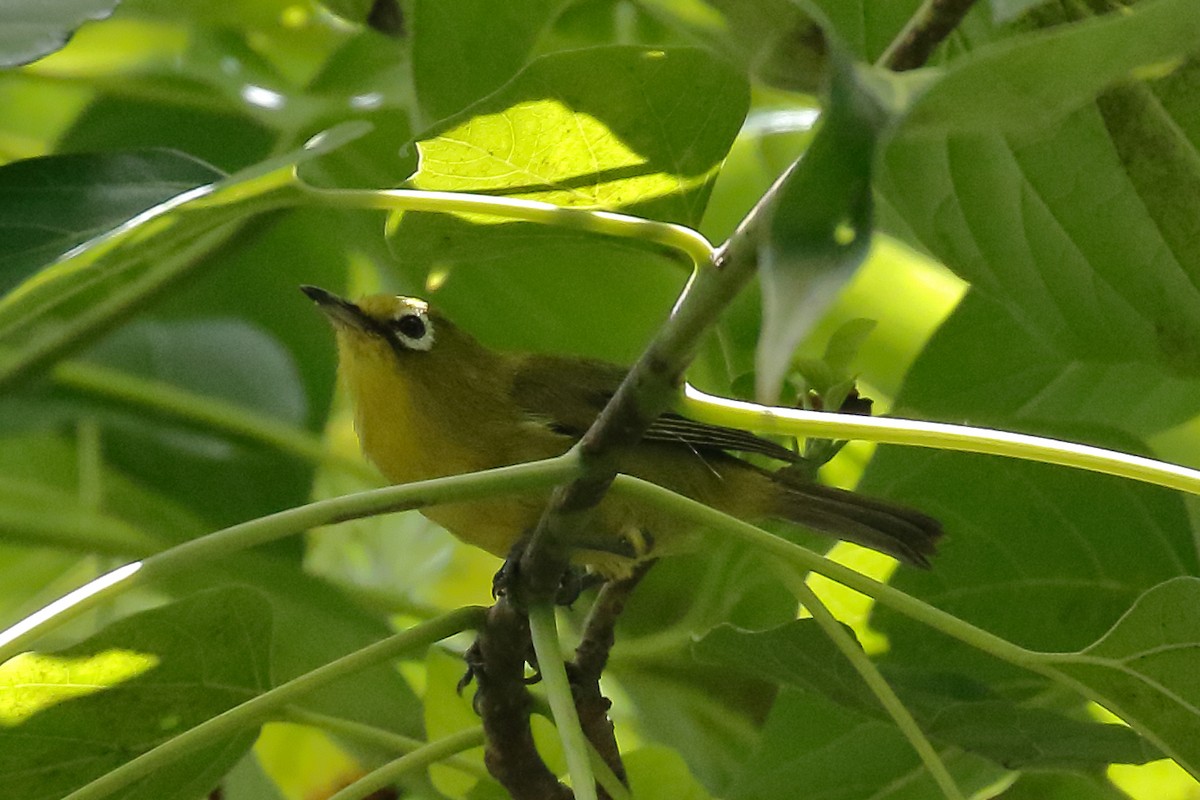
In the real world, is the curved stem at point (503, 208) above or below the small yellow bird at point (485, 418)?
above

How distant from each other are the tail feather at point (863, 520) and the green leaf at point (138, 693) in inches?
33.4

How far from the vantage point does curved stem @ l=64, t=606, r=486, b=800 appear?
140cm

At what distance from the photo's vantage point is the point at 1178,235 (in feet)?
4.88

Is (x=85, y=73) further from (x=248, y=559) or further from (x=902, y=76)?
(x=902, y=76)

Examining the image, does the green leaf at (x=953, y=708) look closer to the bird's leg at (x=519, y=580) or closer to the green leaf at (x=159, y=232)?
the bird's leg at (x=519, y=580)

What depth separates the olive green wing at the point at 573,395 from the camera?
241 cm

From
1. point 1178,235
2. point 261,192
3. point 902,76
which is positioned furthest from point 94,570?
point 902,76

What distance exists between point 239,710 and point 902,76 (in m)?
0.96

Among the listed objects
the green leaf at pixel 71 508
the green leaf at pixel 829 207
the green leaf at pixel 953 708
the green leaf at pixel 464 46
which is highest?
the green leaf at pixel 829 207

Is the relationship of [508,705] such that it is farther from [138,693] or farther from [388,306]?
[388,306]

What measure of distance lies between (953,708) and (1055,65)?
39.2 inches

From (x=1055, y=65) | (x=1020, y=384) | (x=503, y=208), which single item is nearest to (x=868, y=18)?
(x=503, y=208)

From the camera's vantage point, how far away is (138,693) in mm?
1588

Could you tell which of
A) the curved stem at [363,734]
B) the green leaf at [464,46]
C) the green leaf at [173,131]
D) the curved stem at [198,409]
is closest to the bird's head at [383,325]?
the curved stem at [198,409]
